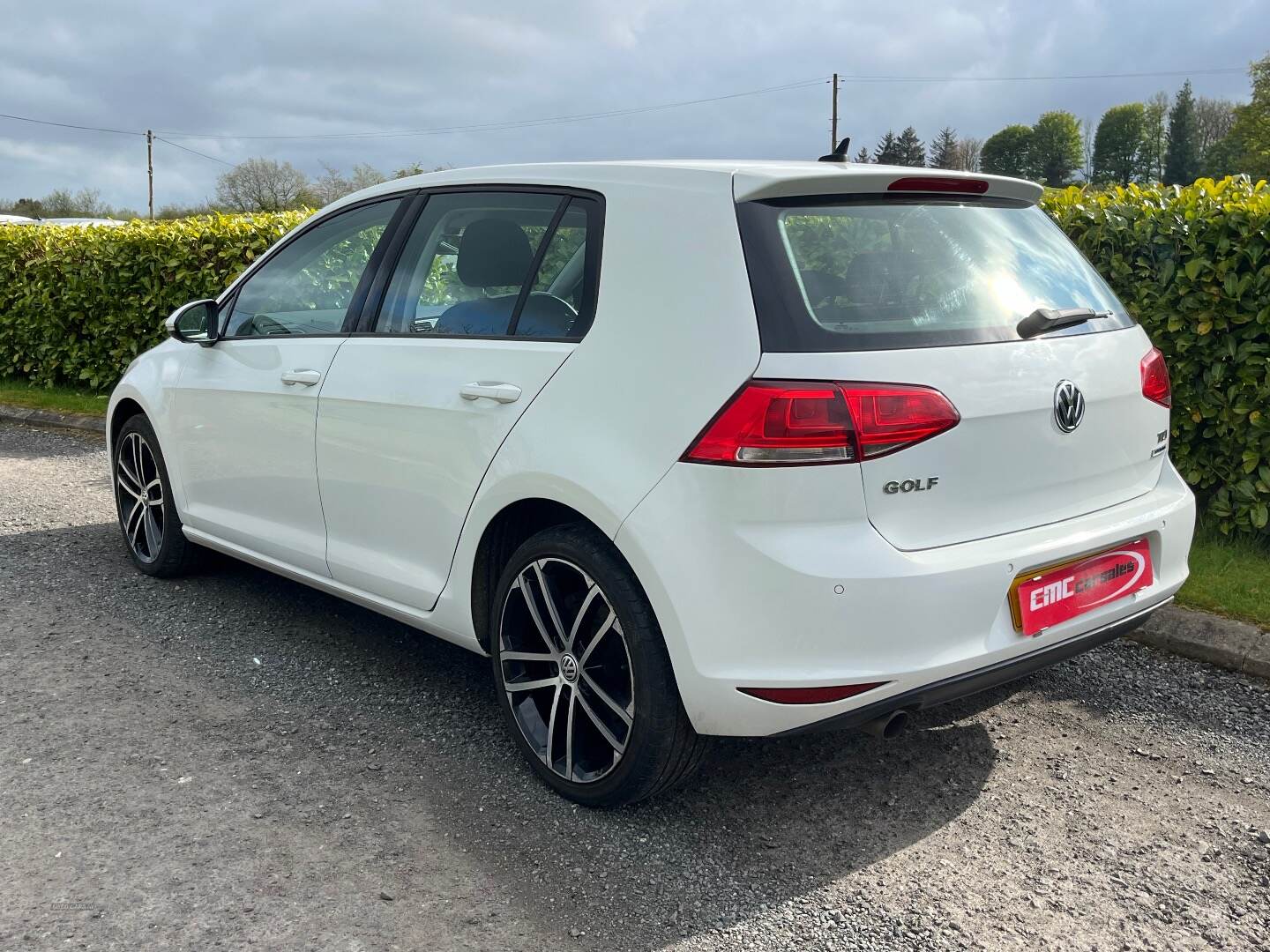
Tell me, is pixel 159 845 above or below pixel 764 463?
below

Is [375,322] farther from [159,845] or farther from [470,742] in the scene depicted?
[159,845]

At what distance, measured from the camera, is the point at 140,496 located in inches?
215

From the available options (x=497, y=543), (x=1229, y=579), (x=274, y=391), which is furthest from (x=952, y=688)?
(x=1229, y=579)

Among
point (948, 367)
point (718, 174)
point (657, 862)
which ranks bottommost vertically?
point (657, 862)

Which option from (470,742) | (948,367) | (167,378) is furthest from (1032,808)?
(167,378)

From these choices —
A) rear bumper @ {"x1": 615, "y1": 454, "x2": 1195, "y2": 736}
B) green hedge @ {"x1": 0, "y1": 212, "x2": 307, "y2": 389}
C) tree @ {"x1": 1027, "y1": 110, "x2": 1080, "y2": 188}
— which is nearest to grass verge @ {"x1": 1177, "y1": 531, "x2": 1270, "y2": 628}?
rear bumper @ {"x1": 615, "y1": 454, "x2": 1195, "y2": 736}

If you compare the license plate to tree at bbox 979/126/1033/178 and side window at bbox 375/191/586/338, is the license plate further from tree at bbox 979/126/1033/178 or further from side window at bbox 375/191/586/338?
tree at bbox 979/126/1033/178

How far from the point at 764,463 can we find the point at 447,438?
115 centimetres

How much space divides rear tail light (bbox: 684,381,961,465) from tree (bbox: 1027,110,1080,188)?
151 m

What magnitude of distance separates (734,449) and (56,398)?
1049 centimetres

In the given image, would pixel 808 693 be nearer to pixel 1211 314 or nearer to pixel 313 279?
pixel 313 279

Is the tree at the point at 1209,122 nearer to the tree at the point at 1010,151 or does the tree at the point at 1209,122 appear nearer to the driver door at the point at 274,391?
the tree at the point at 1010,151

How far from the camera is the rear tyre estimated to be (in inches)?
207

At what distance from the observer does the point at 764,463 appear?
8.87 feet
